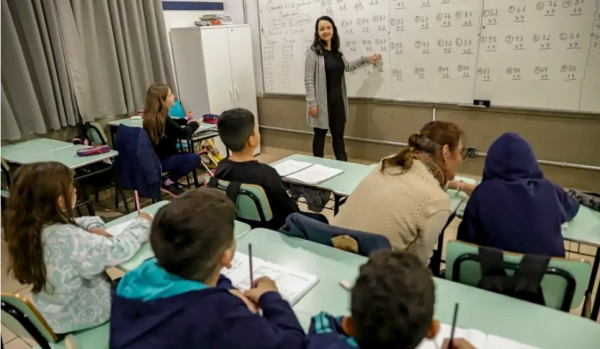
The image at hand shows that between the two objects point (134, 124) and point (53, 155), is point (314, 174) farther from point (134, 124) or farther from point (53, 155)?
point (134, 124)

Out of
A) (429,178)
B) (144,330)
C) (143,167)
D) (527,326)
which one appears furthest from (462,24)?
(144,330)

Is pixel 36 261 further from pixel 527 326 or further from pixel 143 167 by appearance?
pixel 143 167

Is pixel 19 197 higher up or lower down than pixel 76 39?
lower down

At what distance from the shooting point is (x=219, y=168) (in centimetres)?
212

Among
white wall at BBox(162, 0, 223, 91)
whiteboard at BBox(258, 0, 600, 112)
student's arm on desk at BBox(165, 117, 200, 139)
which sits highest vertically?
white wall at BBox(162, 0, 223, 91)

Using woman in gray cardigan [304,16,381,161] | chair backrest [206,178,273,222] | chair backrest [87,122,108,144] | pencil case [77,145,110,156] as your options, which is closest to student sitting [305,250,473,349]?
chair backrest [206,178,273,222]

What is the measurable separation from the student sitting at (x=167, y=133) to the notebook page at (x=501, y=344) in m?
2.68

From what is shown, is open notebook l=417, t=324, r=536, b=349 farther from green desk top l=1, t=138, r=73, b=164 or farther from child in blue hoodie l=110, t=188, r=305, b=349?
green desk top l=1, t=138, r=73, b=164

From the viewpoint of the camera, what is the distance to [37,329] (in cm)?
125

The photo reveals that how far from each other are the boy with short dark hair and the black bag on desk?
0.98 metres

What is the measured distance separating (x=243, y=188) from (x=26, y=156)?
7.33 feet

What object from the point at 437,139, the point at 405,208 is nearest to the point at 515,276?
the point at 405,208

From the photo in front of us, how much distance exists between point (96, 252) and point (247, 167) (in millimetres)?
815

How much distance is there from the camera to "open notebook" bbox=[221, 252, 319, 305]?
4.43ft
